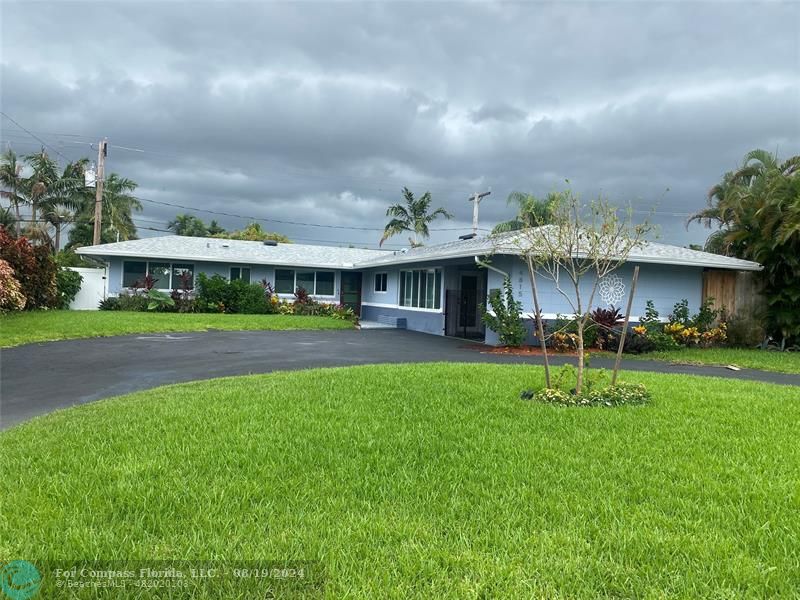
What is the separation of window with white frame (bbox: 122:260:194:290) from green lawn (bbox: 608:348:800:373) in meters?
19.5

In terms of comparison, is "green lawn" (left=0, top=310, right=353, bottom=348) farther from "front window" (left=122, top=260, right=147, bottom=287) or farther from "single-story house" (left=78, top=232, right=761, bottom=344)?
"front window" (left=122, top=260, right=147, bottom=287)

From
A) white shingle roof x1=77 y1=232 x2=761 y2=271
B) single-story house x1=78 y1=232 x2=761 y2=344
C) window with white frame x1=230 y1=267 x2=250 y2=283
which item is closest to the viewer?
single-story house x1=78 y1=232 x2=761 y2=344

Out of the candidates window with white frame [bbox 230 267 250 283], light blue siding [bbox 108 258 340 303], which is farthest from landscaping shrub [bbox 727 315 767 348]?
window with white frame [bbox 230 267 250 283]

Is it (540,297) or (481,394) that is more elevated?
(540,297)

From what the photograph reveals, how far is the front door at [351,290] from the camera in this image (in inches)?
1143

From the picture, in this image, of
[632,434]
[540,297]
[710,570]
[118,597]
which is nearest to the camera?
[118,597]

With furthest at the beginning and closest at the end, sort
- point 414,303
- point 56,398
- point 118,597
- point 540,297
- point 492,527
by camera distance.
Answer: point 414,303 < point 540,297 < point 56,398 < point 492,527 < point 118,597

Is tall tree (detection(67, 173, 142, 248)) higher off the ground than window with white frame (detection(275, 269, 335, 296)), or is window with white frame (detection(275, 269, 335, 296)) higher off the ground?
tall tree (detection(67, 173, 142, 248))

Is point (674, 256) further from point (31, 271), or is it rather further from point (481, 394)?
point (31, 271)

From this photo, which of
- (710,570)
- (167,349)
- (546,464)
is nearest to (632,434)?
(546,464)

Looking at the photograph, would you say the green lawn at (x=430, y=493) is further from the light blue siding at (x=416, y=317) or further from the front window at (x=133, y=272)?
the front window at (x=133, y=272)

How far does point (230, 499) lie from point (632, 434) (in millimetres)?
3940

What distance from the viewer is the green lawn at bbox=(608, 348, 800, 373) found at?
13109 mm

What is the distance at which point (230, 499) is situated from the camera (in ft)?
13.0
